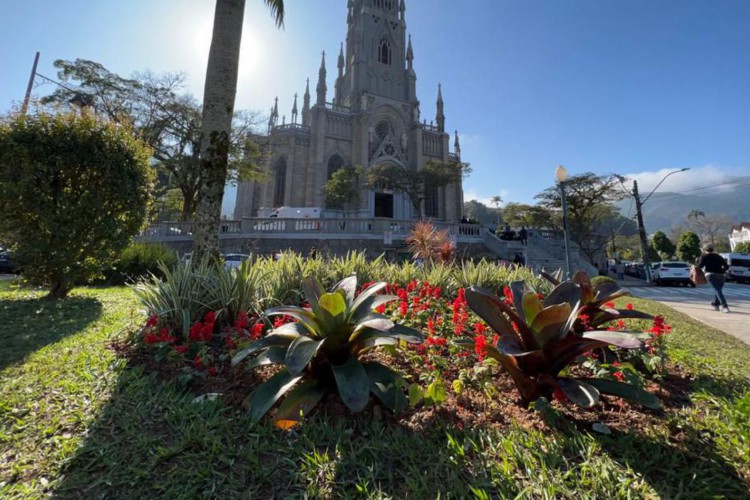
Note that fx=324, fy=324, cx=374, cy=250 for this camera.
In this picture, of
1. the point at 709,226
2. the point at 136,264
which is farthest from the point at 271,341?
the point at 709,226

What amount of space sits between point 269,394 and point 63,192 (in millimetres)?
7143

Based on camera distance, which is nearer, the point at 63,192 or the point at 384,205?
the point at 63,192

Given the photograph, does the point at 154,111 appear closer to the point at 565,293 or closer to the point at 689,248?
the point at 565,293

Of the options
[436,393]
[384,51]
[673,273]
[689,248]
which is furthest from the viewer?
[384,51]

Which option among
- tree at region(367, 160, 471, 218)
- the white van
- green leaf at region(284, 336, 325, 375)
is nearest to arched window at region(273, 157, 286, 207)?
tree at region(367, 160, 471, 218)

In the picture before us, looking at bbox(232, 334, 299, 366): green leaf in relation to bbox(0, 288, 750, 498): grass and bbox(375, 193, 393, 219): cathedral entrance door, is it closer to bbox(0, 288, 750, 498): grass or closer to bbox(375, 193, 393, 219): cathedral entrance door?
bbox(0, 288, 750, 498): grass

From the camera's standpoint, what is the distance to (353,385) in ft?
6.24

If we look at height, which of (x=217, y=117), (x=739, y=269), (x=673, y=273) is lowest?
(x=673, y=273)

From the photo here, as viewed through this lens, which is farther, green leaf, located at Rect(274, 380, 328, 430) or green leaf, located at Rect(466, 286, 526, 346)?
green leaf, located at Rect(466, 286, 526, 346)

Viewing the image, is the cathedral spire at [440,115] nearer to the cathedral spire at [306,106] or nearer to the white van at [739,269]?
the cathedral spire at [306,106]

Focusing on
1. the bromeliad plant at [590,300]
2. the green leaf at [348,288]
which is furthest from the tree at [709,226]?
the green leaf at [348,288]

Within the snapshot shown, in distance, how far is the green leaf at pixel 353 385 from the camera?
1823 mm

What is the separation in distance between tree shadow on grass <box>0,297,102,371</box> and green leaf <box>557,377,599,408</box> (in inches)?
187

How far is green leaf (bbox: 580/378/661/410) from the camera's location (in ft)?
5.70
